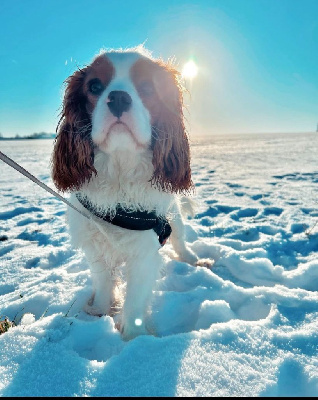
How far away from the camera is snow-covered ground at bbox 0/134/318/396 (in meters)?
1.28

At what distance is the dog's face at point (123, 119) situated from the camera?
1604mm

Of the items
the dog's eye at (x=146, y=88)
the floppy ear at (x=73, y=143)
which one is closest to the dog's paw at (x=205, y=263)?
the floppy ear at (x=73, y=143)

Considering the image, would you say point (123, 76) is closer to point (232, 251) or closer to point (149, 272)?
point (149, 272)

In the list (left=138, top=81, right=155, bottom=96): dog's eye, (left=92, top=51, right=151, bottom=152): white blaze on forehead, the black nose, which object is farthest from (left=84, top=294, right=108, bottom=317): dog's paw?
(left=138, top=81, right=155, bottom=96): dog's eye

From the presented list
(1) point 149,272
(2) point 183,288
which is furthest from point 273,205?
(1) point 149,272

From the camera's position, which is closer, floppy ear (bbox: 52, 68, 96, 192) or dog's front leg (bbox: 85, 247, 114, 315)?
floppy ear (bbox: 52, 68, 96, 192)

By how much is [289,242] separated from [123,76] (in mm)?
2197

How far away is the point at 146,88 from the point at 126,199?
623 mm

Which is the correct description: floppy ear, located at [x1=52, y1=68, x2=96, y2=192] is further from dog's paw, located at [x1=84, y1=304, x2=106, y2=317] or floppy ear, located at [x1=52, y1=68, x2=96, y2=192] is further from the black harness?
dog's paw, located at [x1=84, y1=304, x2=106, y2=317]

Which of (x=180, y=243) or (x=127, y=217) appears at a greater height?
(x=127, y=217)

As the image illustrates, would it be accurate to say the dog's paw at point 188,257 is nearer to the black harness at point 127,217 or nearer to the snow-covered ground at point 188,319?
the snow-covered ground at point 188,319

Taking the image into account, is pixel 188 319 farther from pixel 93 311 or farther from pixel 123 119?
pixel 123 119

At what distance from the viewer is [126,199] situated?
1.82 m

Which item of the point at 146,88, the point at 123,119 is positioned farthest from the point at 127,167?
the point at 146,88
